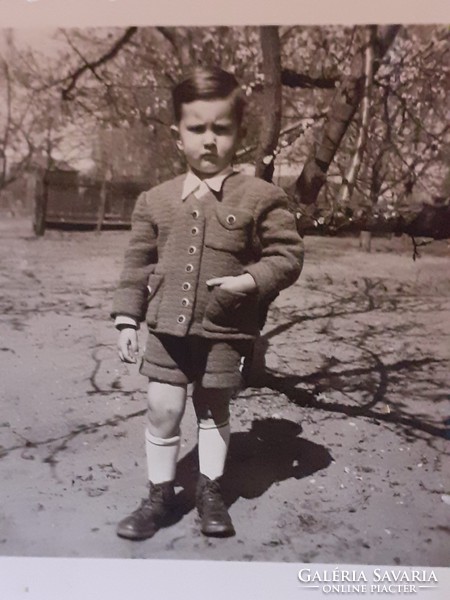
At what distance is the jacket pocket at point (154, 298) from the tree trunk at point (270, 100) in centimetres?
35

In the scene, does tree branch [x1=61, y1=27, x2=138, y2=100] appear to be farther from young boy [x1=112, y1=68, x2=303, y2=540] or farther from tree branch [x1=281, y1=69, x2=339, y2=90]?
tree branch [x1=281, y1=69, x2=339, y2=90]

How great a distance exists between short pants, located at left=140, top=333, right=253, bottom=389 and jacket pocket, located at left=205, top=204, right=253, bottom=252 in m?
0.21

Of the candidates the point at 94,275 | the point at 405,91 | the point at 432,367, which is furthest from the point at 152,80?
the point at 432,367

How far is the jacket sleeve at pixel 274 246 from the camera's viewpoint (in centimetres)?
135

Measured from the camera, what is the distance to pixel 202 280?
1.36 m

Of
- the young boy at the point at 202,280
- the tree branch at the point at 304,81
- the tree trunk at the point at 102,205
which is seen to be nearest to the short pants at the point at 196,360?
the young boy at the point at 202,280

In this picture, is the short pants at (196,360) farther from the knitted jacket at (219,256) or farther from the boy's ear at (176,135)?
the boy's ear at (176,135)

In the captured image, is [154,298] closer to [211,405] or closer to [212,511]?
[211,405]

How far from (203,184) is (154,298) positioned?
282 mm

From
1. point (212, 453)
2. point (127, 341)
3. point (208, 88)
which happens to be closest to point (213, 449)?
point (212, 453)

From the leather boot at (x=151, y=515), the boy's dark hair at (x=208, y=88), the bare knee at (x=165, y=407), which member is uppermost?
the boy's dark hair at (x=208, y=88)

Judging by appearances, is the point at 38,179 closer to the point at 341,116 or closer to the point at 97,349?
the point at 97,349

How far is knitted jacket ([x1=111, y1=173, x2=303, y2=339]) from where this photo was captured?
135 centimetres

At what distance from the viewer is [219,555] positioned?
55.3 inches
